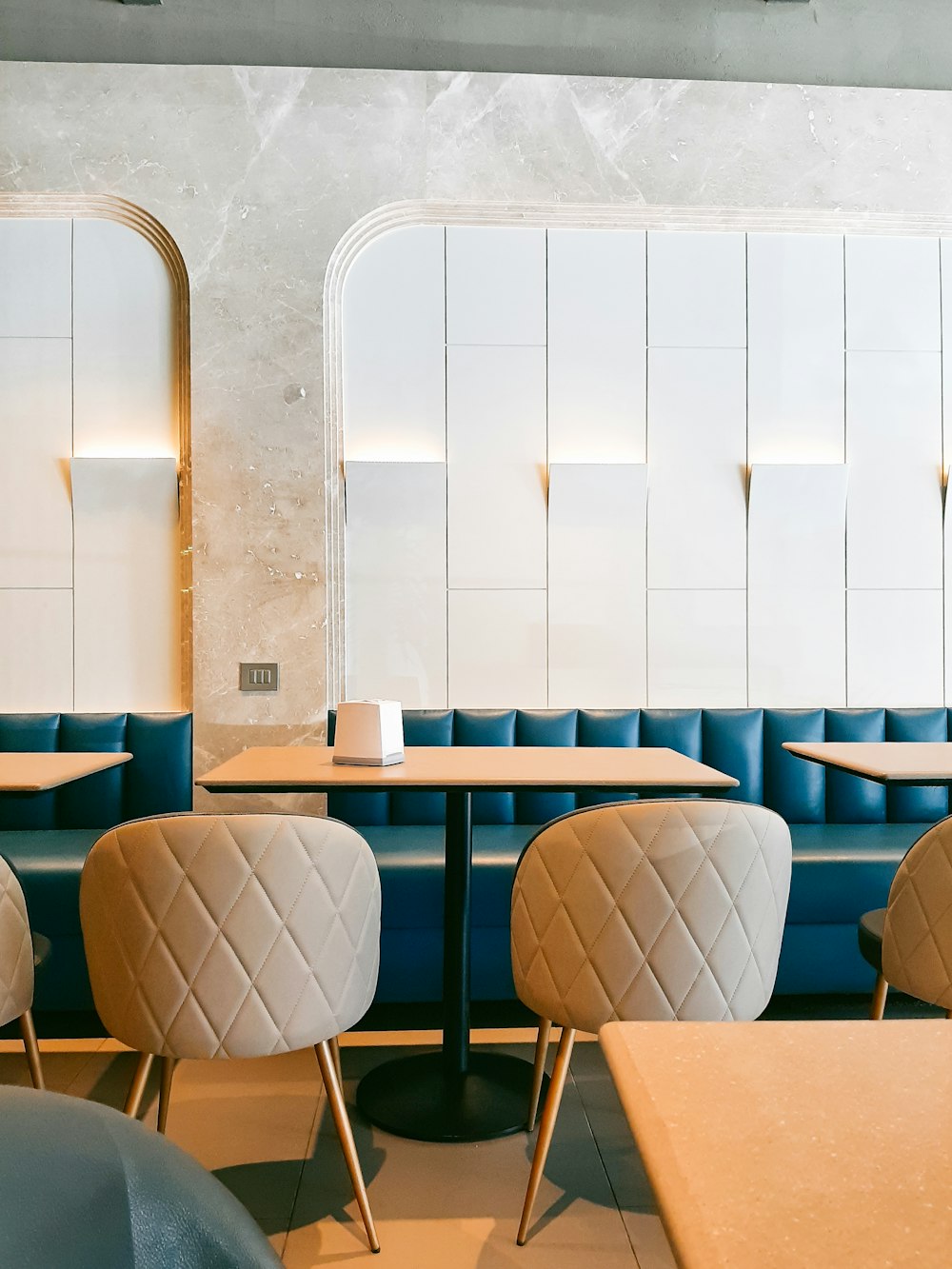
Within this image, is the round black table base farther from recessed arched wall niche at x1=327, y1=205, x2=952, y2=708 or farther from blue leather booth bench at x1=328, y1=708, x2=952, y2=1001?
recessed arched wall niche at x1=327, y1=205, x2=952, y2=708

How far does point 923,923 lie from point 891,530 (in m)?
2.44

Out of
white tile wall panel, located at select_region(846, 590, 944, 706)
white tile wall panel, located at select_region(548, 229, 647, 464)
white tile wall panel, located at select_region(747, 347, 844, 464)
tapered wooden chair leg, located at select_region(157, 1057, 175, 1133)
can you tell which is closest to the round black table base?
tapered wooden chair leg, located at select_region(157, 1057, 175, 1133)

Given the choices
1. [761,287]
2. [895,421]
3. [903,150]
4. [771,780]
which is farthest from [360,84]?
[771,780]

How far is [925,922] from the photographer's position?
180 centimetres

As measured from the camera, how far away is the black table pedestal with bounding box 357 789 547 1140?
2369 millimetres

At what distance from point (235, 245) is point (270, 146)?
0.40 m

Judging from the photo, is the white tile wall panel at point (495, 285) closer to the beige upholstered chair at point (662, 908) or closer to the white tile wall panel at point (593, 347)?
the white tile wall panel at point (593, 347)

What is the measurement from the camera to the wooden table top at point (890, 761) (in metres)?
2.34

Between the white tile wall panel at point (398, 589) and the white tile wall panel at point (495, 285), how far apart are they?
58 centimetres

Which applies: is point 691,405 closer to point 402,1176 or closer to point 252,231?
point 252,231

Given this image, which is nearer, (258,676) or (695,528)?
(258,676)

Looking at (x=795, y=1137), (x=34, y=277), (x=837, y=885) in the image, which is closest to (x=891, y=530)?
(x=837, y=885)

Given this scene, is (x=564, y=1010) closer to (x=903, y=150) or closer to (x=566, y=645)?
(x=566, y=645)

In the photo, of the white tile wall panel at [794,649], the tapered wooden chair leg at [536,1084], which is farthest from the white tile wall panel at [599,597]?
the tapered wooden chair leg at [536,1084]
